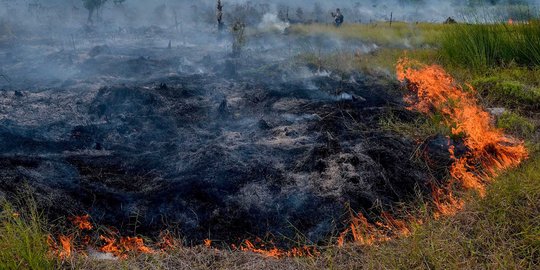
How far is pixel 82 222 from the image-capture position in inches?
155

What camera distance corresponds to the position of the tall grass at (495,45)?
7375 millimetres

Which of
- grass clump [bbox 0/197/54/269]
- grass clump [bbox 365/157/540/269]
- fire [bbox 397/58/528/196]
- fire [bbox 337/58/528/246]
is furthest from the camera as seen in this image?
fire [bbox 397/58/528/196]

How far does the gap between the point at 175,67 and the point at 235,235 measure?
7656mm

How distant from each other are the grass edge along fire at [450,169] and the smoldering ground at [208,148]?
0.60 ft

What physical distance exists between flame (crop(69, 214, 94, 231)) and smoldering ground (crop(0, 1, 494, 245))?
100 millimetres

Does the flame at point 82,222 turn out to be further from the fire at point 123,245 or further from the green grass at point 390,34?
the green grass at point 390,34

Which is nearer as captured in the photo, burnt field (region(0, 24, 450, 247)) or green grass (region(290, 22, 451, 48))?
burnt field (region(0, 24, 450, 247))

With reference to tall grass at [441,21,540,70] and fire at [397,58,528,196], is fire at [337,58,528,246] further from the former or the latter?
tall grass at [441,21,540,70]

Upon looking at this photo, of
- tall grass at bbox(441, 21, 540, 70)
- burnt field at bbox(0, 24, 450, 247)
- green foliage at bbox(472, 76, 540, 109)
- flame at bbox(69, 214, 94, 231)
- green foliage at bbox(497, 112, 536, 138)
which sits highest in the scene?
tall grass at bbox(441, 21, 540, 70)

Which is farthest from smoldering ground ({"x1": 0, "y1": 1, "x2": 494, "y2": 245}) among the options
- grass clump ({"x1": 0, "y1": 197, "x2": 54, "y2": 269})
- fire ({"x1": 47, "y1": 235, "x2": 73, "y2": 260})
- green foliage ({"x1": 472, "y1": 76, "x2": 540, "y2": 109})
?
green foliage ({"x1": 472, "y1": 76, "x2": 540, "y2": 109})

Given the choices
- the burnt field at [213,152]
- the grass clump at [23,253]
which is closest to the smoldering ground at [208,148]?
the burnt field at [213,152]

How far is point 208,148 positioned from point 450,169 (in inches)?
115

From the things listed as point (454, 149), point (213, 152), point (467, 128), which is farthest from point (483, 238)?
point (213, 152)

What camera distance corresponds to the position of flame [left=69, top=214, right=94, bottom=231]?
12.7 ft
